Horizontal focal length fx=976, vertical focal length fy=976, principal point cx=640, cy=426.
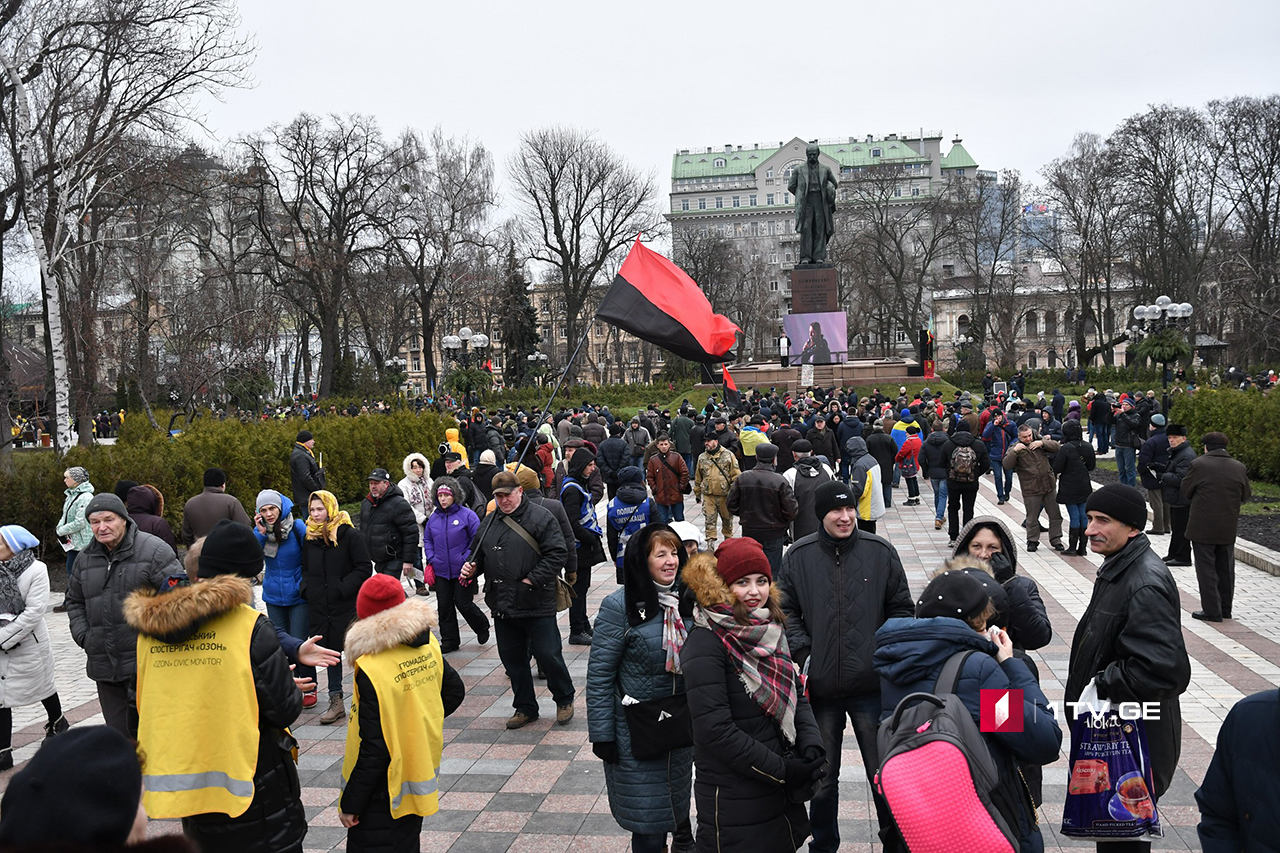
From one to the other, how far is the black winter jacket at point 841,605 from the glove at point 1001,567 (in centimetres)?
40

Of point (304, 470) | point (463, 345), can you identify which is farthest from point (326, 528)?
point (463, 345)

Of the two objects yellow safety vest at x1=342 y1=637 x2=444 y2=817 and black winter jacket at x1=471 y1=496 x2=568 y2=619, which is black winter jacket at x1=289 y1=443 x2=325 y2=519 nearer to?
black winter jacket at x1=471 y1=496 x2=568 y2=619

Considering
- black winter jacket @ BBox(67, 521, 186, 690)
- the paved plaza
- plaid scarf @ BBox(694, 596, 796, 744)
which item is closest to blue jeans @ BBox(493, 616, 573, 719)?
the paved plaza

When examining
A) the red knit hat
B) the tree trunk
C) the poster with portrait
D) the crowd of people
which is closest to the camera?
the crowd of people

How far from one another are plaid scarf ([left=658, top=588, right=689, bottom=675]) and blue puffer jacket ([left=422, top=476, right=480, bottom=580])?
4202 mm

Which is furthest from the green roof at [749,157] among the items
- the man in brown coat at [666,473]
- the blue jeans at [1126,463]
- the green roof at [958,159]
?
the man in brown coat at [666,473]

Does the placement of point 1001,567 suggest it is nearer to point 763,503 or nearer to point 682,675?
point 682,675

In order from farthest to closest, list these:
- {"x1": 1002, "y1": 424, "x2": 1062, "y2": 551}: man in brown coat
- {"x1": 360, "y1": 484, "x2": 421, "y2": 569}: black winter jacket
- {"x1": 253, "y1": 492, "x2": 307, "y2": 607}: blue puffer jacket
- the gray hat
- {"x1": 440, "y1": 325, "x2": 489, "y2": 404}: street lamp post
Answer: {"x1": 440, "y1": 325, "x2": 489, "y2": 404}: street lamp post < {"x1": 1002, "y1": 424, "x2": 1062, "y2": 551}: man in brown coat < {"x1": 360, "y1": 484, "x2": 421, "y2": 569}: black winter jacket < {"x1": 253, "y1": 492, "x2": 307, "y2": 607}: blue puffer jacket < the gray hat

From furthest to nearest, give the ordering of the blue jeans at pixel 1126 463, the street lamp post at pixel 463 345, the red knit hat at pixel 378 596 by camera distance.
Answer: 1. the street lamp post at pixel 463 345
2. the blue jeans at pixel 1126 463
3. the red knit hat at pixel 378 596

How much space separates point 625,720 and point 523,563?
9.27 ft

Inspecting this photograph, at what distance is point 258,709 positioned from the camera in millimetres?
3633

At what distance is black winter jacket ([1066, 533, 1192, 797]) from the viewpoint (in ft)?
12.2

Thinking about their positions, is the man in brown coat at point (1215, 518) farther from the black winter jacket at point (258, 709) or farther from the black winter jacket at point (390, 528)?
the black winter jacket at point (258, 709)

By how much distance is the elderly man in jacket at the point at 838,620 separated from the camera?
14.7 feet
